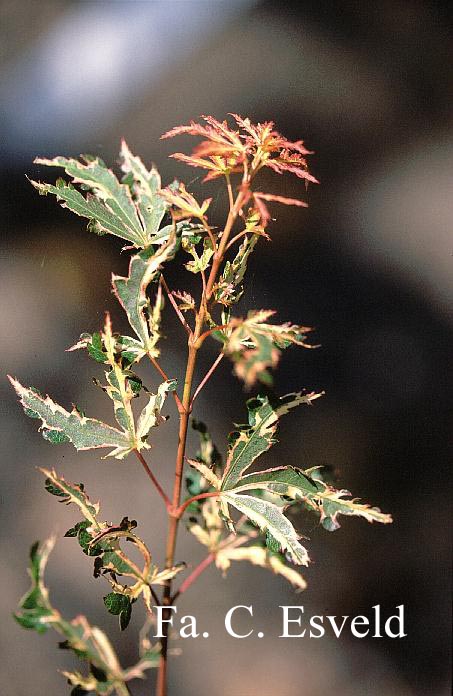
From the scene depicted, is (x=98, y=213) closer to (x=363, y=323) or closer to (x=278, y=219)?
(x=278, y=219)

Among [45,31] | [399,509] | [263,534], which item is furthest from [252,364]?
[45,31]

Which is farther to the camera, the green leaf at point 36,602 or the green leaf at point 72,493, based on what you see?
the green leaf at point 72,493

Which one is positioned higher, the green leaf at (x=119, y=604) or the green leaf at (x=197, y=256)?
the green leaf at (x=197, y=256)

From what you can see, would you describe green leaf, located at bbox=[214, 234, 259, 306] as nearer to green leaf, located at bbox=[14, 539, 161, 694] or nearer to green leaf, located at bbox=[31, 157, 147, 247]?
green leaf, located at bbox=[31, 157, 147, 247]

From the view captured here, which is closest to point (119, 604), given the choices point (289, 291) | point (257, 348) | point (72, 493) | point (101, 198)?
point (72, 493)

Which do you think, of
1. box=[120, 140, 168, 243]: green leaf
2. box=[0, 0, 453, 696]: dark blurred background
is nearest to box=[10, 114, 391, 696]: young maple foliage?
box=[120, 140, 168, 243]: green leaf

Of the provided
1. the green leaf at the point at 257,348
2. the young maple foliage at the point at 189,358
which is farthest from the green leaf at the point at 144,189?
the green leaf at the point at 257,348

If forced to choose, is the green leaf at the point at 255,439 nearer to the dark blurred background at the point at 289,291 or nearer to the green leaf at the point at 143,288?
the green leaf at the point at 143,288
